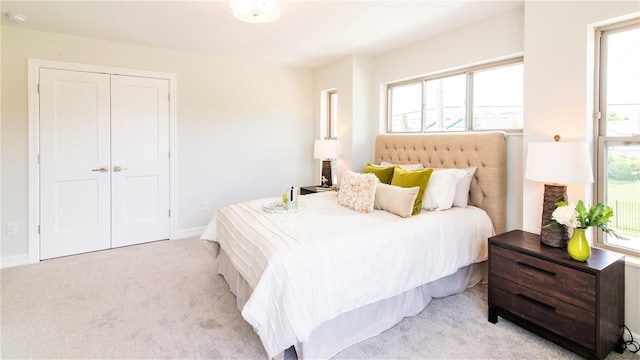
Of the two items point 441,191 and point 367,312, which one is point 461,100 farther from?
point 367,312

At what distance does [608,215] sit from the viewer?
1.86 m

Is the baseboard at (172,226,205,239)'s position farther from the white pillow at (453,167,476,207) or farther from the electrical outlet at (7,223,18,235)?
the white pillow at (453,167,476,207)

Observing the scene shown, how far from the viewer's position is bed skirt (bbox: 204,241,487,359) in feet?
6.23

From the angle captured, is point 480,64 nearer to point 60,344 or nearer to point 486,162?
point 486,162

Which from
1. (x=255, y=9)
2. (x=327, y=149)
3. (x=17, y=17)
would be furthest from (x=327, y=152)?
(x=17, y=17)

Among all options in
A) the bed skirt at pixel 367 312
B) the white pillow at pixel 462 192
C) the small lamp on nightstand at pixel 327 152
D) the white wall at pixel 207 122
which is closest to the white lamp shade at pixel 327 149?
the small lamp on nightstand at pixel 327 152

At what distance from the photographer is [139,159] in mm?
3975

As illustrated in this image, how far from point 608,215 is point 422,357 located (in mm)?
1350

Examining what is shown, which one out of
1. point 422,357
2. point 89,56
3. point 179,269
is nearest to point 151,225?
point 179,269

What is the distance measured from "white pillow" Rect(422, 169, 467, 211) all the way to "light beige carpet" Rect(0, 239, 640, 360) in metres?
0.77

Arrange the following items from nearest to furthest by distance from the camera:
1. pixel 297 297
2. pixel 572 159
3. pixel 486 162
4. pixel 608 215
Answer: pixel 297 297 → pixel 608 215 → pixel 572 159 → pixel 486 162

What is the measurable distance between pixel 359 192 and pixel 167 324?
1776 millimetres

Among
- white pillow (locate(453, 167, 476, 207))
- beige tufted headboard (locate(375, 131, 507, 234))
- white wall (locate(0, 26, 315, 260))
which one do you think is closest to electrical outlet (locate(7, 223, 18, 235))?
white wall (locate(0, 26, 315, 260))

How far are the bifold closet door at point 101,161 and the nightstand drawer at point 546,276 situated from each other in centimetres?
379
